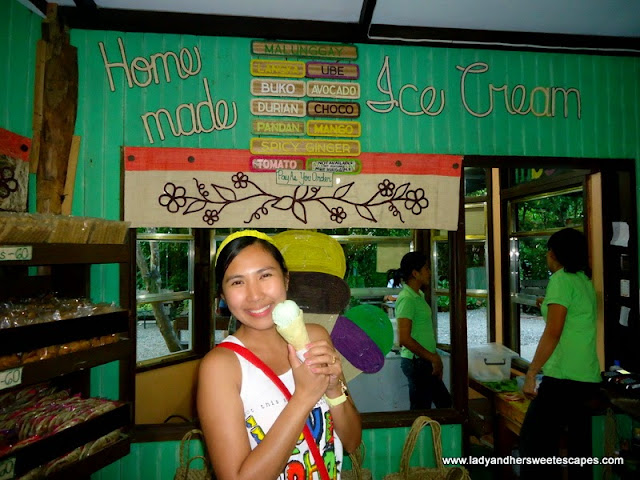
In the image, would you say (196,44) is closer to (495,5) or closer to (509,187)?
(495,5)

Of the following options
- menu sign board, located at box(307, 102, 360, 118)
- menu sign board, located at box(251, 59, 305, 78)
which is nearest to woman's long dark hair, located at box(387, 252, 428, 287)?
menu sign board, located at box(307, 102, 360, 118)

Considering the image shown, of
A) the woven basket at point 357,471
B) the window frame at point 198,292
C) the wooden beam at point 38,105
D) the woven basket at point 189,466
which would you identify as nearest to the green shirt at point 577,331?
the woven basket at point 357,471

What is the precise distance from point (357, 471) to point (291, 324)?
184 cm

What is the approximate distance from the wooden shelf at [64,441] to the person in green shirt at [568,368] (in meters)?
3.08

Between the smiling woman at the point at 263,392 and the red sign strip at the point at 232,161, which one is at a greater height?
the red sign strip at the point at 232,161

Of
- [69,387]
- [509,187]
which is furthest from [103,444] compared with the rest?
[509,187]

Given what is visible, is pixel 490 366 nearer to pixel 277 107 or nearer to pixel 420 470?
pixel 420 470

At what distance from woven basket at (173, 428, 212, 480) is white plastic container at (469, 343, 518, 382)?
10.2 ft

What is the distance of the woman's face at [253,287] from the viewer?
150cm

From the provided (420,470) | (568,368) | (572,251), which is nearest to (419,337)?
(568,368)

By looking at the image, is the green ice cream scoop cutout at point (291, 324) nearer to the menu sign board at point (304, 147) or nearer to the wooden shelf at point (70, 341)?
the wooden shelf at point (70, 341)

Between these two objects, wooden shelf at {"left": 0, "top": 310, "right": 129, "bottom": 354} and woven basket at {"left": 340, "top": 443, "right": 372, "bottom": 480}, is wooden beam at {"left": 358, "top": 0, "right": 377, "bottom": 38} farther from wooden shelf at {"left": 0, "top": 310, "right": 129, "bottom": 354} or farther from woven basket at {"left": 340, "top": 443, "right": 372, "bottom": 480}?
woven basket at {"left": 340, "top": 443, "right": 372, "bottom": 480}

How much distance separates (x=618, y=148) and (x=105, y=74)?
4.07m

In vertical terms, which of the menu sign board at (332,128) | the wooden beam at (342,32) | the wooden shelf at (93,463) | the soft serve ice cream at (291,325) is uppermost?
the wooden beam at (342,32)
